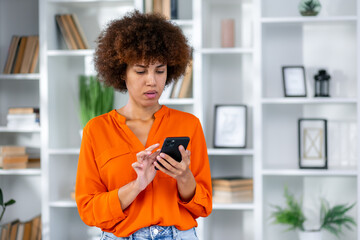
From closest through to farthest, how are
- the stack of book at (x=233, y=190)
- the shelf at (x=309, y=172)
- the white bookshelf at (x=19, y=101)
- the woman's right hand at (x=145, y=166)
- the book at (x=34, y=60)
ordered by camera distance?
the woman's right hand at (x=145, y=166), the shelf at (x=309, y=172), the stack of book at (x=233, y=190), the book at (x=34, y=60), the white bookshelf at (x=19, y=101)

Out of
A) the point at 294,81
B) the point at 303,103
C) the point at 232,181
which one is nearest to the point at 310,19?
the point at 294,81

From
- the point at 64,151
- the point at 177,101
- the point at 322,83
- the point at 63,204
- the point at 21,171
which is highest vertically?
the point at 322,83

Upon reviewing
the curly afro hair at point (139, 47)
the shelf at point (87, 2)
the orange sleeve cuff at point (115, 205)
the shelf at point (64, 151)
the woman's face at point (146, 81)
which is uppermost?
the shelf at point (87, 2)

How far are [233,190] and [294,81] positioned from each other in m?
0.88

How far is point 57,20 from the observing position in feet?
11.5

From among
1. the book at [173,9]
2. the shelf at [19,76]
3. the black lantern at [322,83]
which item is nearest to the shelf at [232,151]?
the black lantern at [322,83]

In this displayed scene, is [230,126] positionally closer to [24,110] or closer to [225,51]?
[225,51]

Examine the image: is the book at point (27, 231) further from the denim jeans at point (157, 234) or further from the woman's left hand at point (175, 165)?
the woman's left hand at point (175, 165)

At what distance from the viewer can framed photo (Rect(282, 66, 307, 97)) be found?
11.2 feet

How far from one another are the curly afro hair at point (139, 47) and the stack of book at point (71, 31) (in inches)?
74.2

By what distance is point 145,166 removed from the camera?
1.38m

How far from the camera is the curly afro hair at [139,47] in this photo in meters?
1.50

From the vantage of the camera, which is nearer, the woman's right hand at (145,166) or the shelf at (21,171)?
the woman's right hand at (145,166)

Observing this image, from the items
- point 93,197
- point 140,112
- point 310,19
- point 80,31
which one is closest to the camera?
point 93,197
